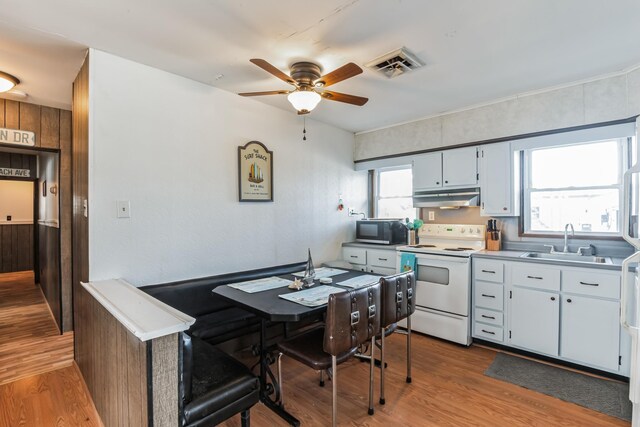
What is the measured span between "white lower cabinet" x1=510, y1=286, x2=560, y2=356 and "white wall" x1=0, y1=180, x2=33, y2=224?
352 inches

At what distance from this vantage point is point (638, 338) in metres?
1.61

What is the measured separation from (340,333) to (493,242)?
2.39 meters

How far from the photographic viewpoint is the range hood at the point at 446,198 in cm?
340

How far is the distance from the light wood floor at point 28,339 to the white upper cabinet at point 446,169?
4049 millimetres

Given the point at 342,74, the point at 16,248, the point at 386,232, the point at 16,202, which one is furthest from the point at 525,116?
the point at 16,202

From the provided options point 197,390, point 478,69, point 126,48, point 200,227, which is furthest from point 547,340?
point 126,48

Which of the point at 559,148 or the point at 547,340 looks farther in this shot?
the point at 559,148

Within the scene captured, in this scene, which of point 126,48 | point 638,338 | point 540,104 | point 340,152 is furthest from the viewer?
point 340,152

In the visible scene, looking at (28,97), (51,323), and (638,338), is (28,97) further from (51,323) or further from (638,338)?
(638,338)

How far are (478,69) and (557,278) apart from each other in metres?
1.88

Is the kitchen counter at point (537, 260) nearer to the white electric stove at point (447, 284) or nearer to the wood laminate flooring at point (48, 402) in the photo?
the white electric stove at point (447, 284)

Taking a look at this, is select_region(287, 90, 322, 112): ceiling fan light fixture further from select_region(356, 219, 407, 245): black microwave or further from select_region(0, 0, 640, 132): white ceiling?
select_region(356, 219, 407, 245): black microwave

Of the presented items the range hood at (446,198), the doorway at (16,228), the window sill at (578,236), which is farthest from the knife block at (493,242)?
the doorway at (16,228)

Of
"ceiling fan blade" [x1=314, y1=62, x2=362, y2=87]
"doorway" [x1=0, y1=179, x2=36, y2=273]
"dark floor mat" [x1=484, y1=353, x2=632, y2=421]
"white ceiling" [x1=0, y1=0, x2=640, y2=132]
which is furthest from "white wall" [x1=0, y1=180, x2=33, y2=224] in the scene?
"dark floor mat" [x1=484, y1=353, x2=632, y2=421]
